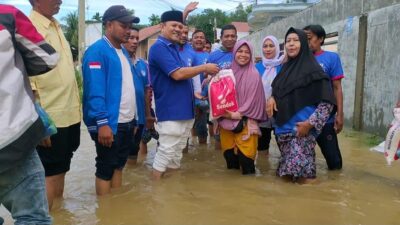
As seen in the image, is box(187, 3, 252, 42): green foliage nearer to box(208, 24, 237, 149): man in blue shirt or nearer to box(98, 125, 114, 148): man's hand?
box(208, 24, 237, 149): man in blue shirt

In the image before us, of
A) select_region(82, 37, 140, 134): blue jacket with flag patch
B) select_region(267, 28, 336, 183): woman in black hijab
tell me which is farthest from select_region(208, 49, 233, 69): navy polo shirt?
select_region(82, 37, 140, 134): blue jacket with flag patch

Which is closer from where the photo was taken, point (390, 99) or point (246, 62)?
point (246, 62)

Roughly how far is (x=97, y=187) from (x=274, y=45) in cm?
282

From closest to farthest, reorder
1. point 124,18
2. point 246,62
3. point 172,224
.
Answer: point 172,224, point 124,18, point 246,62

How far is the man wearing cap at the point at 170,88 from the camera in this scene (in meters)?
4.57

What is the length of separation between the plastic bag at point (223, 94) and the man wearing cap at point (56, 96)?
1770mm

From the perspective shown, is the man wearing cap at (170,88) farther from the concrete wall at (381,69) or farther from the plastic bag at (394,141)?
the concrete wall at (381,69)

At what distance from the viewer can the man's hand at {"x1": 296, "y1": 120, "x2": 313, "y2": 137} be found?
178 inches

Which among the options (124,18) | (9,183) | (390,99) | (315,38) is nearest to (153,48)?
(124,18)

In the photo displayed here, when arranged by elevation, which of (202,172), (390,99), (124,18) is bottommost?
(202,172)

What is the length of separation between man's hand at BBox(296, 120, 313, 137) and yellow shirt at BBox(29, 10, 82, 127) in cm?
219

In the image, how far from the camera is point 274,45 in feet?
18.4

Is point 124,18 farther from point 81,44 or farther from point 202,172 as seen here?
point 81,44

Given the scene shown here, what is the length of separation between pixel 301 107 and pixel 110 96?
196cm
